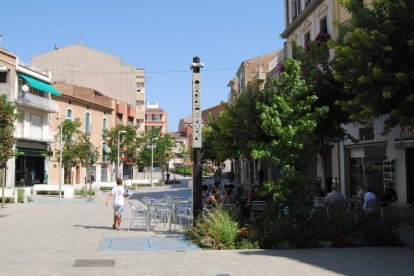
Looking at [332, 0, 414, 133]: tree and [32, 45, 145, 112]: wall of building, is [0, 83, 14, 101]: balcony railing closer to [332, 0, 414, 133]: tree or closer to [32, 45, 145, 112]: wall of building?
[32, 45, 145, 112]: wall of building

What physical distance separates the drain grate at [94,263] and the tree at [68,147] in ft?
92.5

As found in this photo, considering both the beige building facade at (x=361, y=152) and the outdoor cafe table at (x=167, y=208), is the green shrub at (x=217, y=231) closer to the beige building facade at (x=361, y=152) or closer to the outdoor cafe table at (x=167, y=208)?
the outdoor cafe table at (x=167, y=208)

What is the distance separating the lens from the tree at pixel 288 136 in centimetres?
1195

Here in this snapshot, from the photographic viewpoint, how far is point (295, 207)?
11719mm

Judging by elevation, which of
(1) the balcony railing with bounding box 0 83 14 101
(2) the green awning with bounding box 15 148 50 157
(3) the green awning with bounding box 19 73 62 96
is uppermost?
(3) the green awning with bounding box 19 73 62 96

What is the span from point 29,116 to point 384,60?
38.8 meters

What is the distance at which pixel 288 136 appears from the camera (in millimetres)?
11969

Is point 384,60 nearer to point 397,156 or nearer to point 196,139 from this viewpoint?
point 196,139

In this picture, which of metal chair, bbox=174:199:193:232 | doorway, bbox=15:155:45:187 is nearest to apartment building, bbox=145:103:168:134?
doorway, bbox=15:155:45:187

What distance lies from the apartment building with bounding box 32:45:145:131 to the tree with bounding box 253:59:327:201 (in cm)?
5219

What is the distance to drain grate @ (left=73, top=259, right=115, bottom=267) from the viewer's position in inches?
361

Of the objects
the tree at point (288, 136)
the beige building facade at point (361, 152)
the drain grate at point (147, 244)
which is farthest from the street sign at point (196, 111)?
the beige building facade at point (361, 152)

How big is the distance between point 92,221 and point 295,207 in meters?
8.76

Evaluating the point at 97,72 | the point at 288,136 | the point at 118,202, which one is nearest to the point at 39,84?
the point at 97,72
